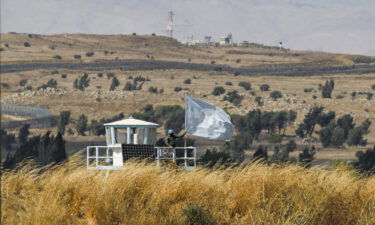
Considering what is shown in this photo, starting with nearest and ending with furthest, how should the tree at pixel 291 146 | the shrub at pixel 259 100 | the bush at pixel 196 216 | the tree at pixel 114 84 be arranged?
the bush at pixel 196 216 < the tree at pixel 291 146 < the shrub at pixel 259 100 < the tree at pixel 114 84

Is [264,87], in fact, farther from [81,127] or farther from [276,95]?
[81,127]

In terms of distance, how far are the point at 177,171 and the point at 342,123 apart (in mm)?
123003

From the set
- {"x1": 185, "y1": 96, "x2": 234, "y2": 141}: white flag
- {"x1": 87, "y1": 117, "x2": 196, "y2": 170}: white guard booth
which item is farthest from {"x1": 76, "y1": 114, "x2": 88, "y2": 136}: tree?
{"x1": 185, "y1": 96, "x2": 234, "y2": 141}: white flag

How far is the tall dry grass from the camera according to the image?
33.7 m

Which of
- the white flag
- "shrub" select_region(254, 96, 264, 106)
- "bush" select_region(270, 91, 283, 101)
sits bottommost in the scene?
"shrub" select_region(254, 96, 264, 106)

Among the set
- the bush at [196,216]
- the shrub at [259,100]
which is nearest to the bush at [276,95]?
Result: the shrub at [259,100]

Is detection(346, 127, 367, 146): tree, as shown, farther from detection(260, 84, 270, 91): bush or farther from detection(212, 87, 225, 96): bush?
detection(260, 84, 270, 91): bush

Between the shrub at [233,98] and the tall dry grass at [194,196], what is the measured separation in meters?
141

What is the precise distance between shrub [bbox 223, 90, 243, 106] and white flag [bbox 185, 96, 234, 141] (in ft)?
440

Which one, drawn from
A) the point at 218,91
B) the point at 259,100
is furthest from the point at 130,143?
the point at 218,91

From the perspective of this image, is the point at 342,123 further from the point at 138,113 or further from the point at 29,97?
the point at 29,97

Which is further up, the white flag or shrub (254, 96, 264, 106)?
the white flag

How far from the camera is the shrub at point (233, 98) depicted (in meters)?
181

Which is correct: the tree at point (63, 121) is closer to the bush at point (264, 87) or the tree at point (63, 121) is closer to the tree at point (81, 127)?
the tree at point (81, 127)
